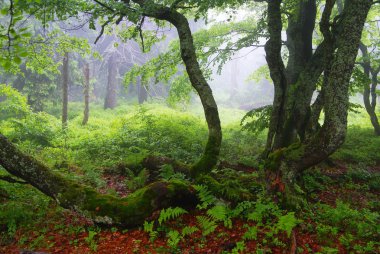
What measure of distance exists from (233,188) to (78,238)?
3.22 metres

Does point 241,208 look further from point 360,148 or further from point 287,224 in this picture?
point 360,148

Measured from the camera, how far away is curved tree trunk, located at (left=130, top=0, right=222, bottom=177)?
24.4 feet

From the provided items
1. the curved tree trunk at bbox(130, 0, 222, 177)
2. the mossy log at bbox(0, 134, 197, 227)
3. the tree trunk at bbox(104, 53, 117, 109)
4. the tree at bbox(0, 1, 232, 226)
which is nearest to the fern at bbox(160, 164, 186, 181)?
the curved tree trunk at bbox(130, 0, 222, 177)

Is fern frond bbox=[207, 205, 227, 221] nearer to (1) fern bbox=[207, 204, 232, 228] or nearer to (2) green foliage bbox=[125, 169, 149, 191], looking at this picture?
(1) fern bbox=[207, 204, 232, 228]

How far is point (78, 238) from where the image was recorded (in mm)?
5668

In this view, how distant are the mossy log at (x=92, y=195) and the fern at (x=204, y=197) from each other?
12.4 inches

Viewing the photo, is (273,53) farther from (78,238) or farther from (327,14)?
(78,238)

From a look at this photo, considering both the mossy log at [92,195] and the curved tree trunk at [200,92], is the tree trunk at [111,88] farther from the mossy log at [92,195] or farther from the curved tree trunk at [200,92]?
the mossy log at [92,195]

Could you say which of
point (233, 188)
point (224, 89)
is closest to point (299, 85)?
point (233, 188)

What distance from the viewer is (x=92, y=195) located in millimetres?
6051

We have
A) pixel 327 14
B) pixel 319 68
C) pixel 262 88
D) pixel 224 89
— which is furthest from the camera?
pixel 224 89

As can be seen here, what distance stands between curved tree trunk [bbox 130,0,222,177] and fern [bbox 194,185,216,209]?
117 centimetres

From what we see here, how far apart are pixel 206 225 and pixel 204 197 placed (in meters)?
0.79

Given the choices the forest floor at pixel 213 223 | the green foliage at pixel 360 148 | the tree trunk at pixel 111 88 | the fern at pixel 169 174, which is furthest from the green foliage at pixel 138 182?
the tree trunk at pixel 111 88
